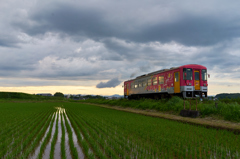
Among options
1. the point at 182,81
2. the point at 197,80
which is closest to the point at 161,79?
the point at 182,81

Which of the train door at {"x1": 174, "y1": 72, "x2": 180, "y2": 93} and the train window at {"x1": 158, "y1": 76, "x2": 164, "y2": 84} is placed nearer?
the train door at {"x1": 174, "y1": 72, "x2": 180, "y2": 93}

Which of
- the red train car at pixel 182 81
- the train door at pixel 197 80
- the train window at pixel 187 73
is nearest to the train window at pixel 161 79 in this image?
the red train car at pixel 182 81

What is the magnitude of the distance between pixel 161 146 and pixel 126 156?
1656 millimetres

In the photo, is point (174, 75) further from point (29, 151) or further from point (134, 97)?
point (29, 151)

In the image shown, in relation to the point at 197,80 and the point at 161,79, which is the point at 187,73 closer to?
the point at 197,80

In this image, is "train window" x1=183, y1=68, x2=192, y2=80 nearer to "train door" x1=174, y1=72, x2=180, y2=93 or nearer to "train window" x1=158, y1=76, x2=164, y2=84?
"train door" x1=174, y1=72, x2=180, y2=93

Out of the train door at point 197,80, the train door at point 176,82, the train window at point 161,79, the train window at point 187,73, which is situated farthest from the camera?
the train window at point 161,79

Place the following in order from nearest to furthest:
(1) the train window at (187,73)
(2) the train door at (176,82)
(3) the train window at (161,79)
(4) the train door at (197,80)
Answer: (1) the train window at (187,73) < (2) the train door at (176,82) < (4) the train door at (197,80) < (3) the train window at (161,79)

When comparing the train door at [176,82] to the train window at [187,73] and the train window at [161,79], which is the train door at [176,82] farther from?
the train window at [161,79]

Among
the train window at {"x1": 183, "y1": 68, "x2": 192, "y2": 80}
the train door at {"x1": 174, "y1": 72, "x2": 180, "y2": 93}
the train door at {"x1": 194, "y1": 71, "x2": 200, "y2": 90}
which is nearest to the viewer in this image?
the train window at {"x1": 183, "y1": 68, "x2": 192, "y2": 80}

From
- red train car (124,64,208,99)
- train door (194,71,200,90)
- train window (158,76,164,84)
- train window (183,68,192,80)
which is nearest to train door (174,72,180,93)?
red train car (124,64,208,99)

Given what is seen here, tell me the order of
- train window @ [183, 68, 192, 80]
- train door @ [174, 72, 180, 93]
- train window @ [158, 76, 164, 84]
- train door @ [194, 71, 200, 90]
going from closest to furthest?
1. train window @ [183, 68, 192, 80]
2. train door @ [174, 72, 180, 93]
3. train door @ [194, 71, 200, 90]
4. train window @ [158, 76, 164, 84]

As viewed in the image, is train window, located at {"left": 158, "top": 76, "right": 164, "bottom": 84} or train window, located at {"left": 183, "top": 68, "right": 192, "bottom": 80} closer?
train window, located at {"left": 183, "top": 68, "right": 192, "bottom": 80}

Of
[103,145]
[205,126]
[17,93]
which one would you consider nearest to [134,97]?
[205,126]
